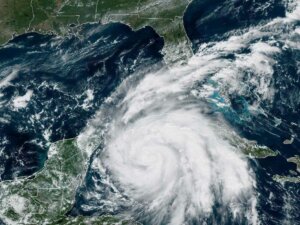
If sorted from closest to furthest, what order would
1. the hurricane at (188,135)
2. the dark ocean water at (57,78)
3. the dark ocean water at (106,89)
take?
the hurricane at (188,135) < the dark ocean water at (106,89) < the dark ocean water at (57,78)

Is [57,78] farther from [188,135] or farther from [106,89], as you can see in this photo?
[188,135]

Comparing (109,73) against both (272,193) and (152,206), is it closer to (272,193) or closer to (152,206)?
(152,206)

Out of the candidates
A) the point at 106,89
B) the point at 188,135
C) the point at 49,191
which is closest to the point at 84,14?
the point at 106,89

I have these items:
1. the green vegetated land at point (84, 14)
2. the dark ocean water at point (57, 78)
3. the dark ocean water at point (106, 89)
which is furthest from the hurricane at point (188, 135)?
the green vegetated land at point (84, 14)

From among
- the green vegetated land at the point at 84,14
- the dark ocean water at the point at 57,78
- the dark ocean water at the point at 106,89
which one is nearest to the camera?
the dark ocean water at the point at 106,89

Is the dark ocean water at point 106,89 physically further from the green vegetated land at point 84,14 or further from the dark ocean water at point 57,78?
the green vegetated land at point 84,14

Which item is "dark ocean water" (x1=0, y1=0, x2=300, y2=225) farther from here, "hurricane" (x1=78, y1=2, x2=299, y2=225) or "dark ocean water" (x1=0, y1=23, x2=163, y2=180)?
→ "hurricane" (x1=78, y1=2, x2=299, y2=225)
